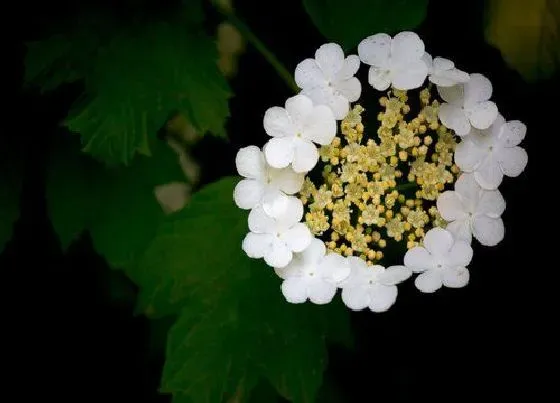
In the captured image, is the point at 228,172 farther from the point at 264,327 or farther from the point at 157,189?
the point at 264,327

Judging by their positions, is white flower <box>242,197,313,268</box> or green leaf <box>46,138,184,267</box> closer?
white flower <box>242,197,313,268</box>

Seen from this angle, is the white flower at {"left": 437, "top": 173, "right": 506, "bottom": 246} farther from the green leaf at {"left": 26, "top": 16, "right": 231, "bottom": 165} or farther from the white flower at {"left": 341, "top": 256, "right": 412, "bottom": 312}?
the green leaf at {"left": 26, "top": 16, "right": 231, "bottom": 165}

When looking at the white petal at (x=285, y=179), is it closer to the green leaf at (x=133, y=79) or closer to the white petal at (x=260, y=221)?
the white petal at (x=260, y=221)

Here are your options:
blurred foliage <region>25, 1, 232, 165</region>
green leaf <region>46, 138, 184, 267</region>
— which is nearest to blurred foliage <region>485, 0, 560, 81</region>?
blurred foliage <region>25, 1, 232, 165</region>

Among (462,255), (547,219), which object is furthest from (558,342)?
(462,255)

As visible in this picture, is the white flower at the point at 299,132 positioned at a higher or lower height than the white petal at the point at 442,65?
lower

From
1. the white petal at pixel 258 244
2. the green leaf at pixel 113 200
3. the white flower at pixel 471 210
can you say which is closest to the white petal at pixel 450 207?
the white flower at pixel 471 210
